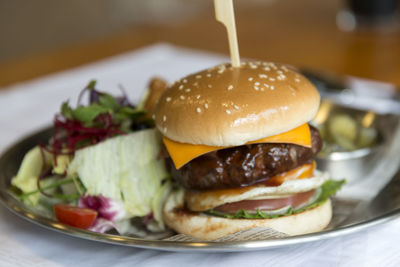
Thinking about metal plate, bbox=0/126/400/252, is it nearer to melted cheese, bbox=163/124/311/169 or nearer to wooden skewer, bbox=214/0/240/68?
melted cheese, bbox=163/124/311/169

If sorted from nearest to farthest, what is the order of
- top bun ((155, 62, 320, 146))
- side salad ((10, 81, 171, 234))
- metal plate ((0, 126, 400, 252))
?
metal plate ((0, 126, 400, 252)) → top bun ((155, 62, 320, 146)) → side salad ((10, 81, 171, 234))

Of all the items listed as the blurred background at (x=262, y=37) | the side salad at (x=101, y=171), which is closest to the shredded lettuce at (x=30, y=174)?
the side salad at (x=101, y=171)

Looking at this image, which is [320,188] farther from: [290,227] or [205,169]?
[205,169]

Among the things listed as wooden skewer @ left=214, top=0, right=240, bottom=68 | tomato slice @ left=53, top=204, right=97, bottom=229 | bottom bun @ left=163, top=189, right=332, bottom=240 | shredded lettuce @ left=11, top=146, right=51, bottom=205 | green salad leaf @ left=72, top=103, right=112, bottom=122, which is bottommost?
bottom bun @ left=163, top=189, right=332, bottom=240

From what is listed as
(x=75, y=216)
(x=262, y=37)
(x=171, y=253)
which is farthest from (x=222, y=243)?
(x=262, y=37)

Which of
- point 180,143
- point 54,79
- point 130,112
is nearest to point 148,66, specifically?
point 54,79

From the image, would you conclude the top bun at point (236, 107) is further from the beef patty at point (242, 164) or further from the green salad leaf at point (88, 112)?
the green salad leaf at point (88, 112)

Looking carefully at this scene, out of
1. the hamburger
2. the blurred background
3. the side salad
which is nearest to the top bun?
the hamburger
